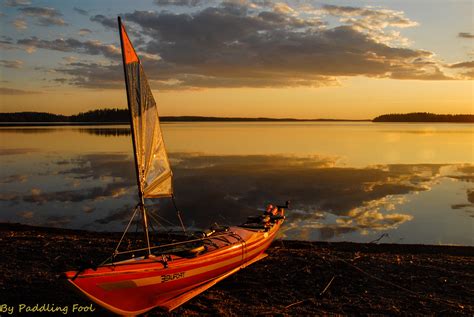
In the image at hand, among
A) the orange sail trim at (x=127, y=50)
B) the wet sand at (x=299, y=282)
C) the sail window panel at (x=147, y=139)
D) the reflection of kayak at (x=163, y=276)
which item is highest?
the orange sail trim at (x=127, y=50)

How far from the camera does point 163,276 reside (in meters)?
9.67

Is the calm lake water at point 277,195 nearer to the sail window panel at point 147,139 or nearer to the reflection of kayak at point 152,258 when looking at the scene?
the reflection of kayak at point 152,258

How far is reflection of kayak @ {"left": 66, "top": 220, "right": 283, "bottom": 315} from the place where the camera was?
8.65 metres

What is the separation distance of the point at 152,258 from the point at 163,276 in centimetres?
56

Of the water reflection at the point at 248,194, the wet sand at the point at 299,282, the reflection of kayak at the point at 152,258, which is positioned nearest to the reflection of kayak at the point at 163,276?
the reflection of kayak at the point at 152,258

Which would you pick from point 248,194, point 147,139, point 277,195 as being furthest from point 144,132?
point 277,195

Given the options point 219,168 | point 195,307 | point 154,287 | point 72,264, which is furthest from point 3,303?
point 219,168

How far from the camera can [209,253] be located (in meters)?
11.2

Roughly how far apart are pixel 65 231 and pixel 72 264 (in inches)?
217

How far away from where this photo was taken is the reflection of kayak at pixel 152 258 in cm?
883

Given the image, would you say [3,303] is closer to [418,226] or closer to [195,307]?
[195,307]

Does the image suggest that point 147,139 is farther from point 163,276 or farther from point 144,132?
point 163,276

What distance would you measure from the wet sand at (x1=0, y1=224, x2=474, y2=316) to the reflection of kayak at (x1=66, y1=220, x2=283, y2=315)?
1.07ft

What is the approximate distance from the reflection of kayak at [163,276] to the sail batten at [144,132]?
2060mm
